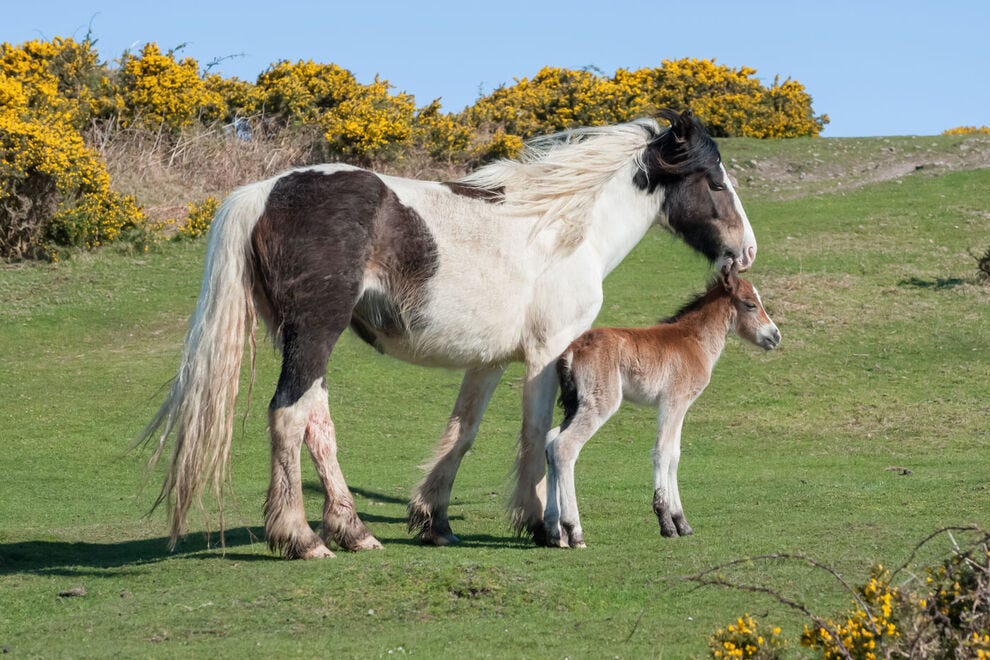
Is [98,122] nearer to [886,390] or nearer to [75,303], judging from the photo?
[75,303]

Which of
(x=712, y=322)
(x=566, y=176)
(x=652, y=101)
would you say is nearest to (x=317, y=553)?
(x=566, y=176)

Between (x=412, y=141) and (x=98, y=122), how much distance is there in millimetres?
6259

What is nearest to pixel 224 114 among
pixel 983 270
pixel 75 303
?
pixel 75 303

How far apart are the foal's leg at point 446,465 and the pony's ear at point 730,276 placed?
1.87m

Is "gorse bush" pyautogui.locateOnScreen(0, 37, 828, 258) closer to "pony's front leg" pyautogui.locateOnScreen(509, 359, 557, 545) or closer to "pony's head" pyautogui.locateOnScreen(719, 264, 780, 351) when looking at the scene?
"pony's head" pyautogui.locateOnScreen(719, 264, 780, 351)

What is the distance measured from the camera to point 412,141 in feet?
87.2

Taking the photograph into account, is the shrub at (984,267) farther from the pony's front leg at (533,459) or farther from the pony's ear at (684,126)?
the pony's front leg at (533,459)

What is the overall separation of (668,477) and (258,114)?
19.2 metres

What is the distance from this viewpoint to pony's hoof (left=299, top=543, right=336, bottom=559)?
26.8ft

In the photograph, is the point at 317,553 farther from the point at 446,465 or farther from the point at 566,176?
the point at 566,176

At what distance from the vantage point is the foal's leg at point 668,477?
870cm

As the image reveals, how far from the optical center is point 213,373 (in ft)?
25.8

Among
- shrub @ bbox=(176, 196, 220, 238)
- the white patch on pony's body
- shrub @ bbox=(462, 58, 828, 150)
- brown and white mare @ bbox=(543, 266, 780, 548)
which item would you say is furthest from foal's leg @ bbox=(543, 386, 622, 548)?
shrub @ bbox=(462, 58, 828, 150)

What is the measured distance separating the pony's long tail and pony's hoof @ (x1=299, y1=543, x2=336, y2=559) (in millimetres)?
620
